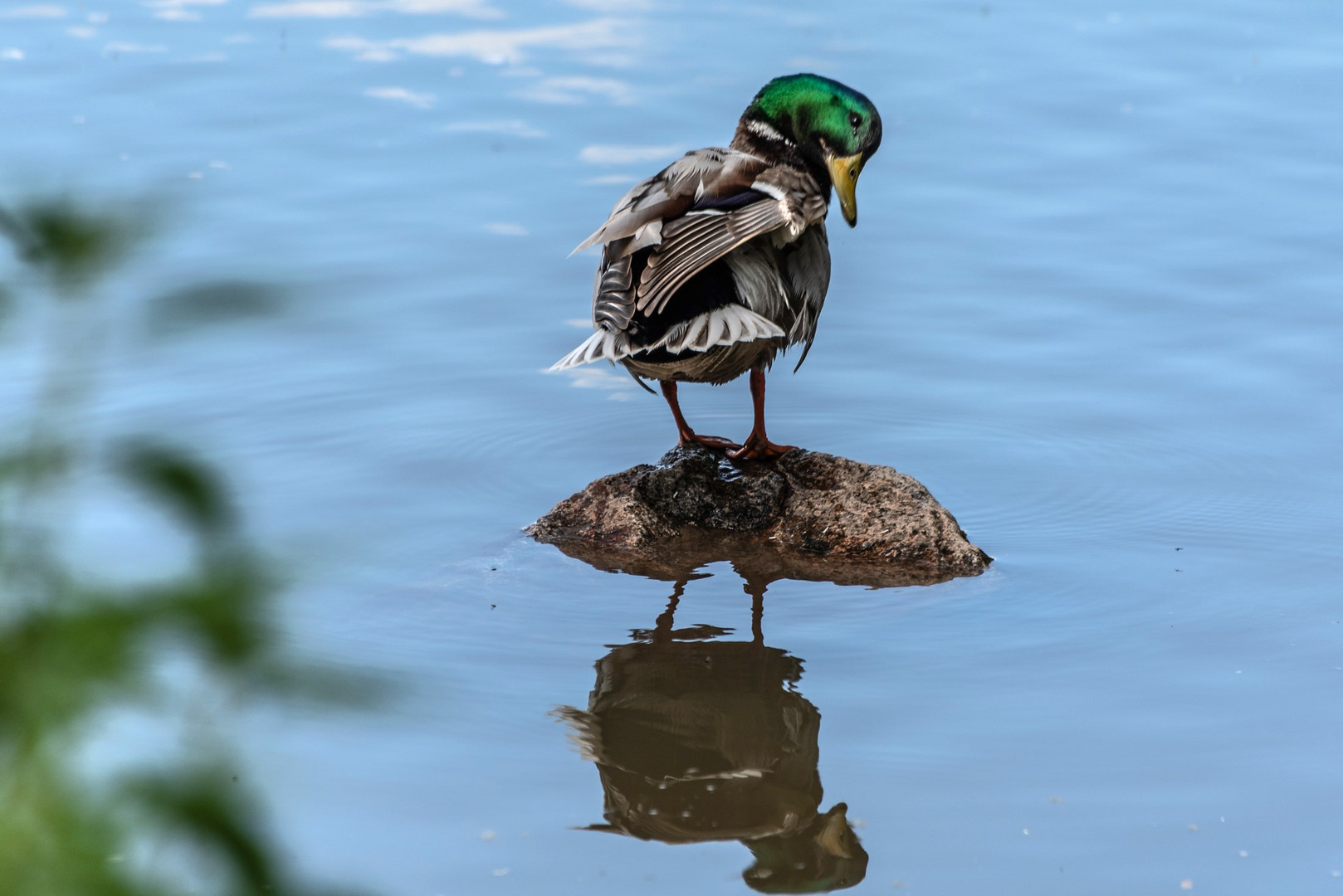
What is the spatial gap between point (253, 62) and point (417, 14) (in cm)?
176

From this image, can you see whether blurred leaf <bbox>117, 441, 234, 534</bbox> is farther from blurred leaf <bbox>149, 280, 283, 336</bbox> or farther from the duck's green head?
the duck's green head

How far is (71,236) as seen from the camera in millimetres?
791

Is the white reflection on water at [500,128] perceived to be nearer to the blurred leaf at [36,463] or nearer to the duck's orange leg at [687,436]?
the duck's orange leg at [687,436]

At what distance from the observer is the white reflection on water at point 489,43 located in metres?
11.7

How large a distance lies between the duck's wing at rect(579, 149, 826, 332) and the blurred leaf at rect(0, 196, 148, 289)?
3.69 m

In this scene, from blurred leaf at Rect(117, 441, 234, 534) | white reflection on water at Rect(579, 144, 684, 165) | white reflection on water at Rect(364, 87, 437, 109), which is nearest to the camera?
blurred leaf at Rect(117, 441, 234, 534)

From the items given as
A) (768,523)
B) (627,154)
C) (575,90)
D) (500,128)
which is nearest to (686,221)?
(768,523)

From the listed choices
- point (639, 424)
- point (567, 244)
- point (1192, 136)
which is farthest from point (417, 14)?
point (639, 424)

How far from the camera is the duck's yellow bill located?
5051 mm

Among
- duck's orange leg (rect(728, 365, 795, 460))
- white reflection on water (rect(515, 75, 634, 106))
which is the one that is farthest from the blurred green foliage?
white reflection on water (rect(515, 75, 634, 106))

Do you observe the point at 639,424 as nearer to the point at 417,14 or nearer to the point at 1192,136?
the point at 1192,136

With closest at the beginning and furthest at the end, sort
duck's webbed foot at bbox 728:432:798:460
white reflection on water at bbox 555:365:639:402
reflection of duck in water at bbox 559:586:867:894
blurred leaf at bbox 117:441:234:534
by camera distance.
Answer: blurred leaf at bbox 117:441:234:534 < reflection of duck in water at bbox 559:586:867:894 < duck's webbed foot at bbox 728:432:798:460 < white reflection on water at bbox 555:365:639:402

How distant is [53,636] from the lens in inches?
32.3

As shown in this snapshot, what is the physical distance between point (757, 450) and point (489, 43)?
7807 mm
